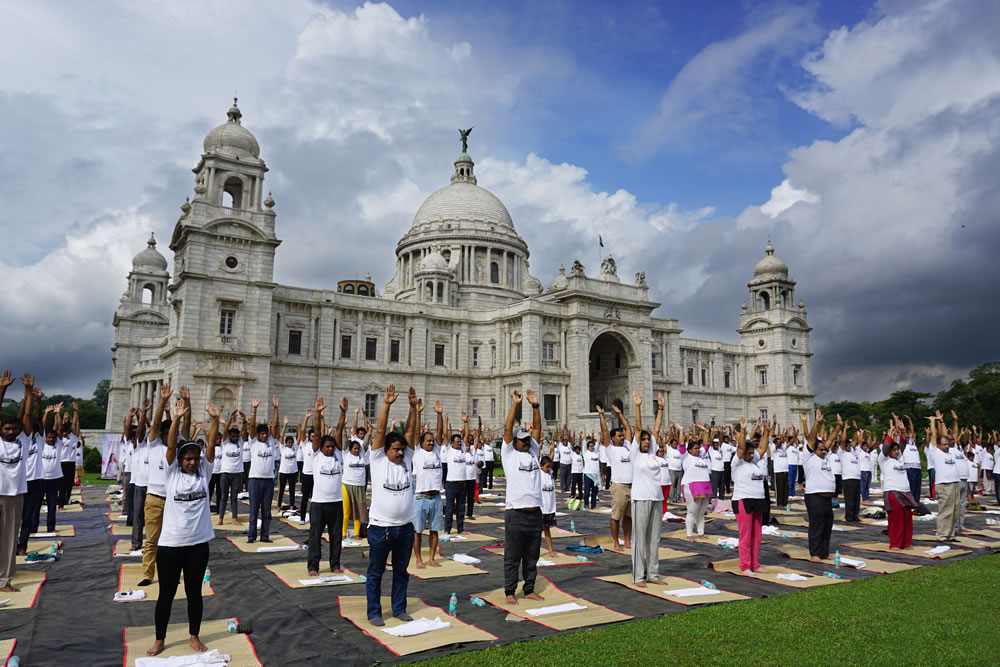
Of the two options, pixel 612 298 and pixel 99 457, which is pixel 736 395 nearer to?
pixel 612 298

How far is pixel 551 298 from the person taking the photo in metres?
53.0

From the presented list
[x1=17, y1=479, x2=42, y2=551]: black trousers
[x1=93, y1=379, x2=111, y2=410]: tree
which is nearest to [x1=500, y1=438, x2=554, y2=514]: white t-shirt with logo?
[x1=17, y1=479, x2=42, y2=551]: black trousers

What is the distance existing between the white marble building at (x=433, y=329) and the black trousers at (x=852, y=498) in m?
32.6

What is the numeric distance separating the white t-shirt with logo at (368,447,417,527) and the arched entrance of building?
153ft

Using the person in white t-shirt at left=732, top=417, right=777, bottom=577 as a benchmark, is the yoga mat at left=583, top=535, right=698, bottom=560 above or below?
below

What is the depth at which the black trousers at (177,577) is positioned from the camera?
20.4 feet

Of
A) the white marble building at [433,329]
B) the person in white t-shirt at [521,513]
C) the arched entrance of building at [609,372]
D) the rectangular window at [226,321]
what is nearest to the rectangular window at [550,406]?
the white marble building at [433,329]

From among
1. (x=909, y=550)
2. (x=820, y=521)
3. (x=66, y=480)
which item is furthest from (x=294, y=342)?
(x=909, y=550)

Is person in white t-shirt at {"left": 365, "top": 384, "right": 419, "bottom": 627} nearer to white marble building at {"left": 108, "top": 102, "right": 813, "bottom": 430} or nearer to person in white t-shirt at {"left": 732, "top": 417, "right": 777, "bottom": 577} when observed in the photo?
person in white t-shirt at {"left": 732, "top": 417, "right": 777, "bottom": 577}

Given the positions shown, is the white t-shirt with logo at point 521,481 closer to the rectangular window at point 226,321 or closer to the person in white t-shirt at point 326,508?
the person in white t-shirt at point 326,508

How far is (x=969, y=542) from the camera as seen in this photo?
12.8 m

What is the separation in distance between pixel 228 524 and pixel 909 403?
213 ft

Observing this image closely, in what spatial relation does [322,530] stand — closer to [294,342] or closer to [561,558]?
[561,558]

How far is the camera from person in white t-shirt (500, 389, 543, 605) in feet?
27.0
